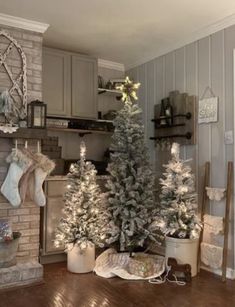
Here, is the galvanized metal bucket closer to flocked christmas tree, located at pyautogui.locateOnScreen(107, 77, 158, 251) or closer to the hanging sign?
flocked christmas tree, located at pyautogui.locateOnScreen(107, 77, 158, 251)

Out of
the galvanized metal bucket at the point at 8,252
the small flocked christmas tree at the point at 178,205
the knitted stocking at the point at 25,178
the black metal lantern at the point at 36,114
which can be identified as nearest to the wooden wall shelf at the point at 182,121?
the small flocked christmas tree at the point at 178,205

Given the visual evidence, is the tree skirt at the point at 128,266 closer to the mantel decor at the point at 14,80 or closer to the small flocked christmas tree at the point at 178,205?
the small flocked christmas tree at the point at 178,205

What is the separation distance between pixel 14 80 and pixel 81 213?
1591 mm

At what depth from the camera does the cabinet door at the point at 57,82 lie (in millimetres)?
4141

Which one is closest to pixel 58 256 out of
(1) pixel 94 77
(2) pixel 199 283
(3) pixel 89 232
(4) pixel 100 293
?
(3) pixel 89 232

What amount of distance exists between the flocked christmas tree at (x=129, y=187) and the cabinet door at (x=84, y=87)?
738 millimetres

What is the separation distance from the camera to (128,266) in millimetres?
3494

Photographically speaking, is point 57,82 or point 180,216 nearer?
point 180,216

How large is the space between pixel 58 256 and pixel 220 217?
1940mm

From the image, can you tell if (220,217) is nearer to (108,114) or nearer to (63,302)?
(63,302)

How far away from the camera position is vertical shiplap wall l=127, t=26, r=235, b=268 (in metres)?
3.47

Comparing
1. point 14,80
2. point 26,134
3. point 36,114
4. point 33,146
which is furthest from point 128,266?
point 14,80

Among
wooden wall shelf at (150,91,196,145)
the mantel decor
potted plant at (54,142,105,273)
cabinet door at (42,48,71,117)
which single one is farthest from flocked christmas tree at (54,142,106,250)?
wooden wall shelf at (150,91,196,145)

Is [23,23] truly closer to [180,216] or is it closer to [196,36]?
[196,36]
